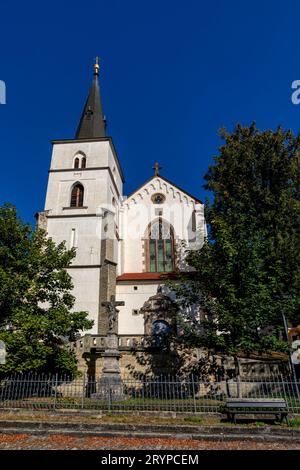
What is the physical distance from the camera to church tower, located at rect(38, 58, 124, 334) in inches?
839

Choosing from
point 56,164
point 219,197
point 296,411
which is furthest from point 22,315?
point 56,164

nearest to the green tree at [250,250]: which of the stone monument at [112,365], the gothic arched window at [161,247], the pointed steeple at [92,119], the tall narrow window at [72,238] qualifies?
the stone monument at [112,365]

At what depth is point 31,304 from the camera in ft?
50.5

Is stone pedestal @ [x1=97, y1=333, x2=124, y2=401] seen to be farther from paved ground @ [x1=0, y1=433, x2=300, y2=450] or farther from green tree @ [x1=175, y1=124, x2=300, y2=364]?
paved ground @ [x1=0, y1=433, x2=300, y2=450]

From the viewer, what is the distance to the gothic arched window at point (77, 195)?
2520cm

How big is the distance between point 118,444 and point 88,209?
19236mm

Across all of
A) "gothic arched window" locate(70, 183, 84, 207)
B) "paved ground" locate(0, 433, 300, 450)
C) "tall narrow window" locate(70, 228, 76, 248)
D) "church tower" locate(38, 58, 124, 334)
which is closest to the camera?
"paved ground" locate(0, 433, 300, 450)

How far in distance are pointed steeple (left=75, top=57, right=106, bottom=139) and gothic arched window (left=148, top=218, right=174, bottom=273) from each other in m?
9.82

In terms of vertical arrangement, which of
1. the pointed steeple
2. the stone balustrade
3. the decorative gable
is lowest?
the stone balustrade

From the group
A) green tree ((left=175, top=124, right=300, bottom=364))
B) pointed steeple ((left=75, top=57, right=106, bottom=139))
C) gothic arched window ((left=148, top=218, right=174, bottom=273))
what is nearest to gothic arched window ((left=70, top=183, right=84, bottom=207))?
pointed steeple ((left=75, top=57, right=106, bottom=139))

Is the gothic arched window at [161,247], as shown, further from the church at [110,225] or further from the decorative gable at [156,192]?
the decorative gable at [156,192]

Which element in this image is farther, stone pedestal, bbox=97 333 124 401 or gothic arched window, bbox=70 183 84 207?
gothic arched window, bbox=70 183 84 207

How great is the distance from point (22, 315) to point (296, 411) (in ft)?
36.3

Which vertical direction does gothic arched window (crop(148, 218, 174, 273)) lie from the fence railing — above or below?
above
